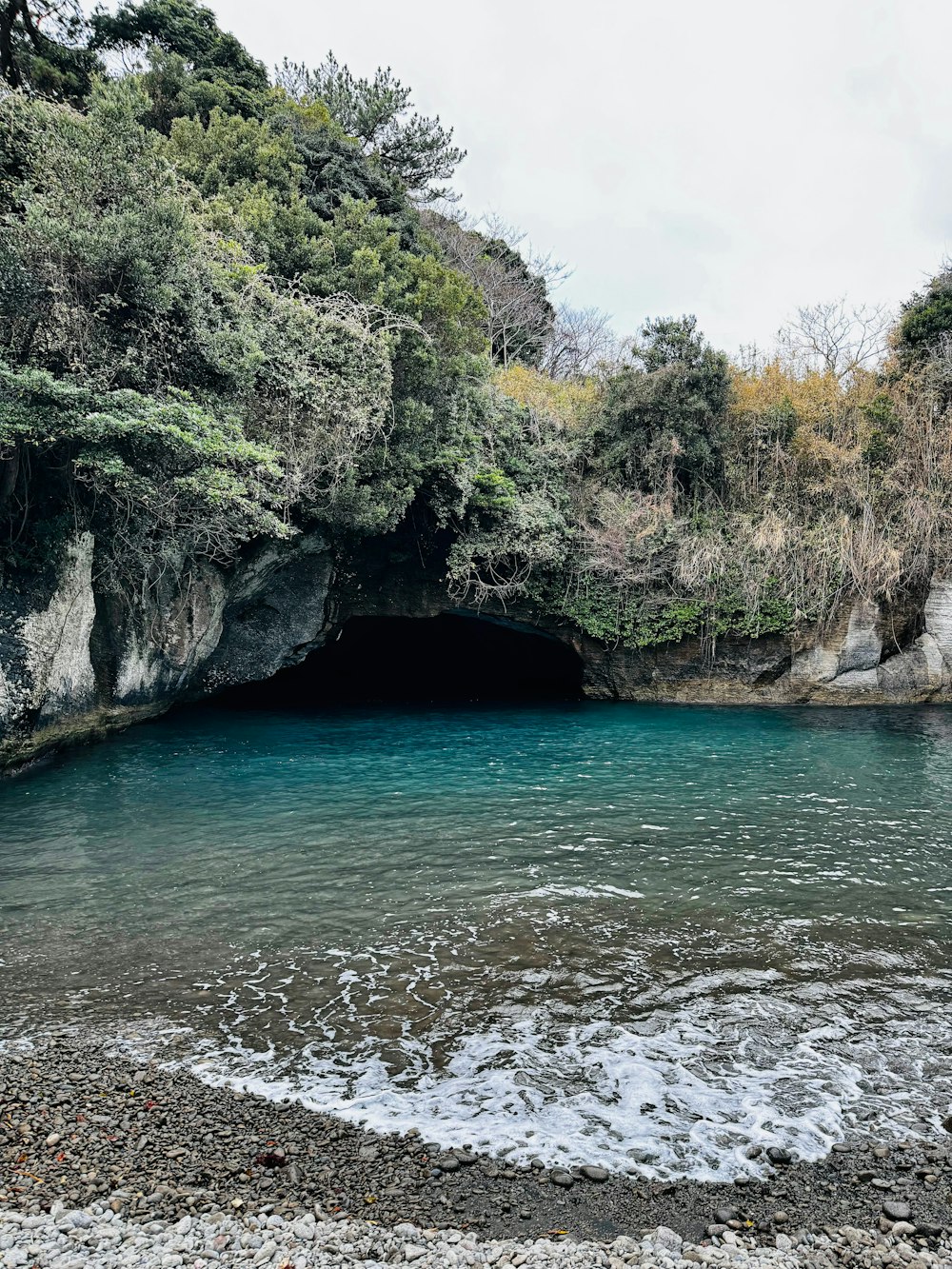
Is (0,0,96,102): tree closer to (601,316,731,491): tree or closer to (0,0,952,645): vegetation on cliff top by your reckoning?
(0,0,952,645): vegetation on cliff top

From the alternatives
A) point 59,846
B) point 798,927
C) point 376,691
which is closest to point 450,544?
point 376,691

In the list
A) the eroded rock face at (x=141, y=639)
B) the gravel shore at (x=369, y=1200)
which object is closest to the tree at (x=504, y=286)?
the eroded rock face at (x=141, y=639)

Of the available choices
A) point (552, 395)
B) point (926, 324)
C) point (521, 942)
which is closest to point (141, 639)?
point (521, 942)

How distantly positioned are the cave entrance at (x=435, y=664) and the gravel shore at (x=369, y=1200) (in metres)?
16.6

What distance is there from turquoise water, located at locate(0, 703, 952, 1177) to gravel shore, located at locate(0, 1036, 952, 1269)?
0.19 metres

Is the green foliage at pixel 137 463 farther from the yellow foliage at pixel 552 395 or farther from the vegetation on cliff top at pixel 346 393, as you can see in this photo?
the yellow foliage at pixel 552 395

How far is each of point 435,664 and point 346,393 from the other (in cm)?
1259

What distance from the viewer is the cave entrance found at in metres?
20.9

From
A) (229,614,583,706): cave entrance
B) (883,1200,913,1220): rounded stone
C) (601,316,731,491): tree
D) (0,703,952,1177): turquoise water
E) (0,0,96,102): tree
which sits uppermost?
(0,0,96,102): tree

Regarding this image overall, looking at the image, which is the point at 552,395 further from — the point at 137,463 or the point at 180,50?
the point at 137,463

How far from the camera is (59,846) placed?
758cm

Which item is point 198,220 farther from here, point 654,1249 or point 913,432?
point 913,432

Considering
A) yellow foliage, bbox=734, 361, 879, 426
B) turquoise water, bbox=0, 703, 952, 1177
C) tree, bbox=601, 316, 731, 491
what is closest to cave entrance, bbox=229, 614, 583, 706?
tree, bbox=601, 316, 731, 491

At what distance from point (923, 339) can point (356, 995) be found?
21.4 meters
